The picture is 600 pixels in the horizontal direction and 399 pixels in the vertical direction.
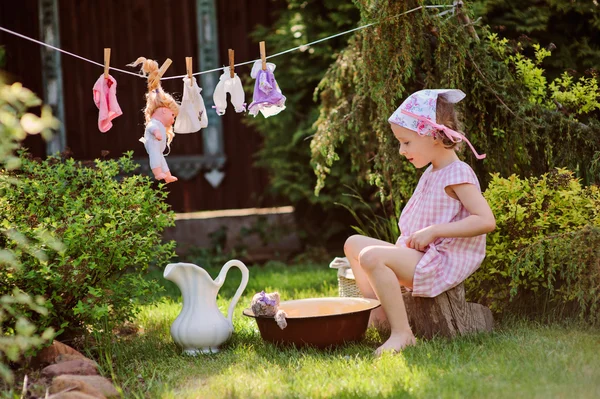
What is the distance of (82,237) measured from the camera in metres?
3.35

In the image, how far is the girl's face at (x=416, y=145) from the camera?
143 inches

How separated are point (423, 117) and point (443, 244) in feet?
2.04

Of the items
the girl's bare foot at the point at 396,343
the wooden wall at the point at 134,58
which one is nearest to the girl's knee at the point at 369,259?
the girl's bare foot at the point at 396,343

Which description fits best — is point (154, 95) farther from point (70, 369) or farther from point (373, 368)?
point (373, 368)

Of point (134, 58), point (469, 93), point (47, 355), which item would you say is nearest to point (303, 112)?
point (134, 58)

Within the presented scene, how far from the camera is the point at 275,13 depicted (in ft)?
23.2

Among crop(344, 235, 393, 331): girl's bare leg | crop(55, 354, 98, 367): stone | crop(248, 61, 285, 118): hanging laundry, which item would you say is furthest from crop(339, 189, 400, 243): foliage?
crop(55, 354, 98, 367): stone

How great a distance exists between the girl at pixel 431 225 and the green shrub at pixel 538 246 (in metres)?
0.25

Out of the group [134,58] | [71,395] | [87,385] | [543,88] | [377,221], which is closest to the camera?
[71,395]

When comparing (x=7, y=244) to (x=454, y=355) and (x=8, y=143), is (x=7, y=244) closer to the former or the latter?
(x=8, y=143)

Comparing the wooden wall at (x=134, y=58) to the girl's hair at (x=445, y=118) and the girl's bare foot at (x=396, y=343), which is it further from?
the girl's bare foot at (x=396, y=343)

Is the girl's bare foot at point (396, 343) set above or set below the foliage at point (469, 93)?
below

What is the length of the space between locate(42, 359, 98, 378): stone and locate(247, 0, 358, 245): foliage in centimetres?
358

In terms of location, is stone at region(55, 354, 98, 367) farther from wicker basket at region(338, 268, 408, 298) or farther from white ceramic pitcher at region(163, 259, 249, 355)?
wicker basket at region(338, 268, 408, 298)
